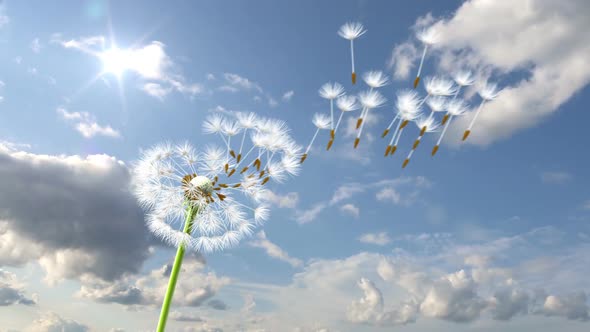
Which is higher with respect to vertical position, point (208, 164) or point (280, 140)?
point (280, 140)

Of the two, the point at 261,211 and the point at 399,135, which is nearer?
the point at 399,135

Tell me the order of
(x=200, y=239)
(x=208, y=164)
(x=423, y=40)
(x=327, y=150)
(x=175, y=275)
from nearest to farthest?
1. (x=175, y=275)
2. (x=327, y=150)
3. (x=423, y=40)
4. (x=200, y=239)
5. (x=208, y=164)

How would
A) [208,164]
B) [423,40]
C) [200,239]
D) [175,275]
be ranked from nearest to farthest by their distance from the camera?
[175,275] < [423,40] < [200,239] < [208,164]

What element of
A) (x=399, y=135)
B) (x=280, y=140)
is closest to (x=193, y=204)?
(x=280, y=140)

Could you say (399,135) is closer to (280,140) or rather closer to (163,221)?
(280,140)

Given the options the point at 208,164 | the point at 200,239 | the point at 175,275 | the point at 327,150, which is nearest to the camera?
the point at 175,275

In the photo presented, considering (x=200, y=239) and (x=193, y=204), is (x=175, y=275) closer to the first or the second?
(x=193, y=204)

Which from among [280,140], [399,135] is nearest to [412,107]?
[399,135]

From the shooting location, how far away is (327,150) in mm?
10539

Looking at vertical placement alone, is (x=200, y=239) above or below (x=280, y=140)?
below

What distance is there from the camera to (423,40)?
11.3 metres

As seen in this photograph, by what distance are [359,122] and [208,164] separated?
4.90 meters

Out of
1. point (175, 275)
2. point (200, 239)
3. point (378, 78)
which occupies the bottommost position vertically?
point (175, 275)

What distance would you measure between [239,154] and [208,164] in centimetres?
112
